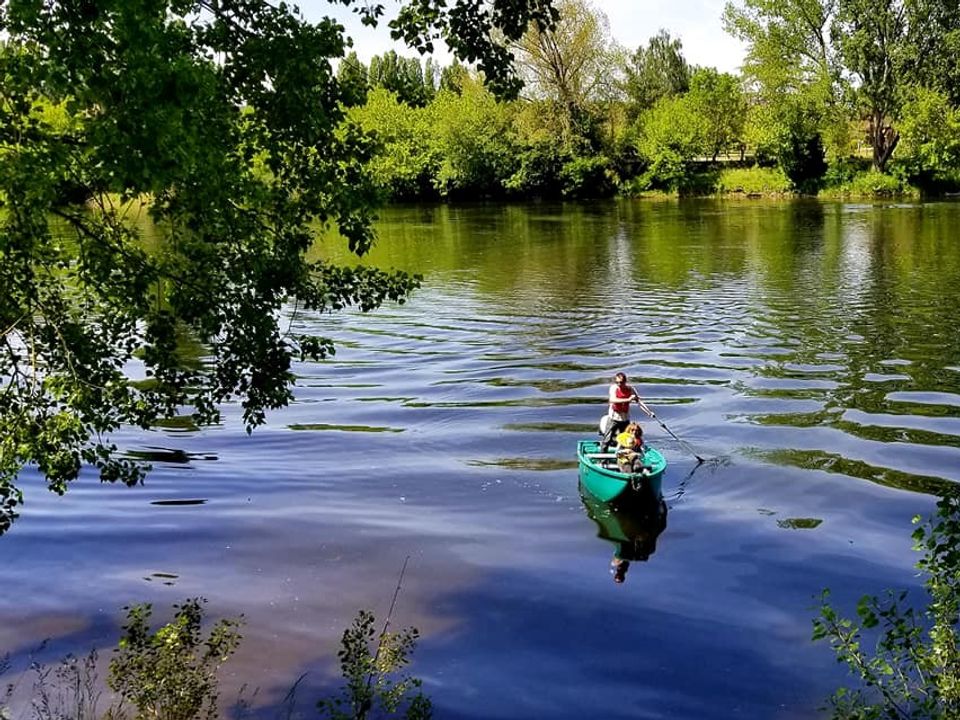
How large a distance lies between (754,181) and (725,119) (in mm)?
10236

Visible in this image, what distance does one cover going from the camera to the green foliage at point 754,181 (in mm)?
80750

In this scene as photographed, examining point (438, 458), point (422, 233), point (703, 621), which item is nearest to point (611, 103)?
point (422, 233)

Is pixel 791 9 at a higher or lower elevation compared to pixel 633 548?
higher

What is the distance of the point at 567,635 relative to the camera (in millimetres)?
12406

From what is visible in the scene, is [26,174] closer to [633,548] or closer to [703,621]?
[703,621]

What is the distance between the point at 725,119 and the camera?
90.1m

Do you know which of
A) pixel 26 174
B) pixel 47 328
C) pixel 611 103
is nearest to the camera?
pixel 26 174

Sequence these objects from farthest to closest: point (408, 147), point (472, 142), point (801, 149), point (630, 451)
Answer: point (408, 147) → point (472, 142) → point (801, 149) → point (630, 451)

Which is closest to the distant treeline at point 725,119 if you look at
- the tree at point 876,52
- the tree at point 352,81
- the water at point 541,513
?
the tree at point 876,52

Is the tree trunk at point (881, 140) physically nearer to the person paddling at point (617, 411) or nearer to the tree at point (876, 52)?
the tree at point (876, 52)

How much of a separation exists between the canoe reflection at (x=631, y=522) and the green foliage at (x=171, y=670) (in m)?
6.56

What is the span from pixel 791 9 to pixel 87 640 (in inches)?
3149

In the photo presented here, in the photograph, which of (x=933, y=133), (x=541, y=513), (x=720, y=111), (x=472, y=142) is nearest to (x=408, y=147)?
(x=472, y=142)

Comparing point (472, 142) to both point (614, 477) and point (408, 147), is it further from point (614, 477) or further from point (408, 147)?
point (614, 477)
